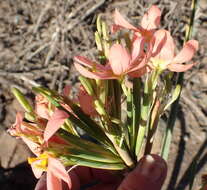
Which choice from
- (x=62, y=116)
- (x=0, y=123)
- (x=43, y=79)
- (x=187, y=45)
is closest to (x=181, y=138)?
(x=43, y=79)

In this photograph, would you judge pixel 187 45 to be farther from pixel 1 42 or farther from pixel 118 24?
pixel 1 42

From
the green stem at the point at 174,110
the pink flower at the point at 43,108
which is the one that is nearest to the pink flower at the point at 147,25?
the green stem at the point at 174,110

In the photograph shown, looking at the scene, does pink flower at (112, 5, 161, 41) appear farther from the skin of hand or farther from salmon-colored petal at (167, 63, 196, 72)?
the skin of hand

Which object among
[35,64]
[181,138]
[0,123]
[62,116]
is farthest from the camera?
[35,64]

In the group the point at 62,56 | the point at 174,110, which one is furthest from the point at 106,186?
the point at 62,56

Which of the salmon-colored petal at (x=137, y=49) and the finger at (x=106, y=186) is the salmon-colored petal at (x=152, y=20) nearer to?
the salmon-colored petal at (x=137, y=49)

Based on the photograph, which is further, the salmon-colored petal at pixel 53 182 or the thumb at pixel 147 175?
the thumb at pixel 147 175
